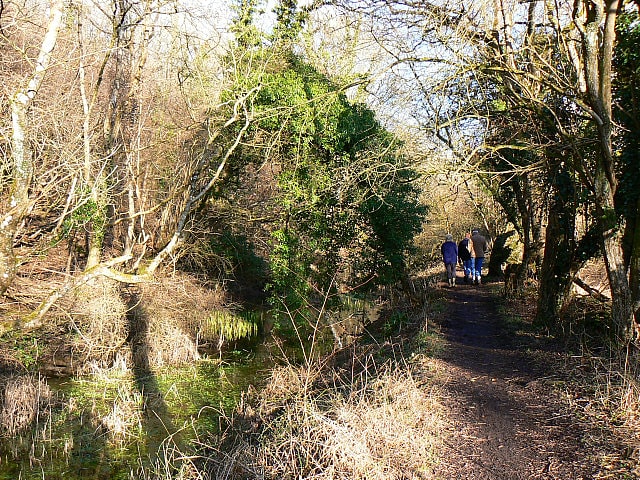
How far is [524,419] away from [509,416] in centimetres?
19

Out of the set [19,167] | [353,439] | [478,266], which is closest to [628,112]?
[353,439]

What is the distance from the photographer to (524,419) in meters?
6.21

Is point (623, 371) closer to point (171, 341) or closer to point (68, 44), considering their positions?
point (171, 341)

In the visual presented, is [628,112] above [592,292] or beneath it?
above

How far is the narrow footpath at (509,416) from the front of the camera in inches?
202

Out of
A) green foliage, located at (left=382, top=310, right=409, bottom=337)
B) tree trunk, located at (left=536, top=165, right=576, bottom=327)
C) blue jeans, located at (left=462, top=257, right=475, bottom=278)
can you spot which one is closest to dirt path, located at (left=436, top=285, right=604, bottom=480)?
tree trunk, located at (left=536, top=165, right=576, bottom=327)

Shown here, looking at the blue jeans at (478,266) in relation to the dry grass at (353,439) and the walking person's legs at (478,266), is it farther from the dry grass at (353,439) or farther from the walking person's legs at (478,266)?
the dry grass at (353,439)

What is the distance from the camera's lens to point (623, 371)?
667 cm

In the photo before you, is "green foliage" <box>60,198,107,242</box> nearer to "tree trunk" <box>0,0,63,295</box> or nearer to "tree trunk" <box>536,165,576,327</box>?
"tree trunk" <box>0,0,63,295</box>

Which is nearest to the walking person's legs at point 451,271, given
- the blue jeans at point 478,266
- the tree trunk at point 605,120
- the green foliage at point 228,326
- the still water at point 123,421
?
the blue jeans at point 478,266

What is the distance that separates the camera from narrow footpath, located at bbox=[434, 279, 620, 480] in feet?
16.8

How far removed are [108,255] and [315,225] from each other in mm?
6366

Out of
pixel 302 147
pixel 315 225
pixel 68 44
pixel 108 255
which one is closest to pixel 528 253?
pixel 315 225

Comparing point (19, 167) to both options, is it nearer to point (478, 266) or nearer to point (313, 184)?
point (313, 184)
